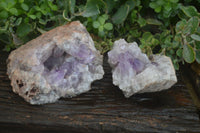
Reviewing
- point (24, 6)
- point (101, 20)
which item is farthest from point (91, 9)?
point (24, 6)

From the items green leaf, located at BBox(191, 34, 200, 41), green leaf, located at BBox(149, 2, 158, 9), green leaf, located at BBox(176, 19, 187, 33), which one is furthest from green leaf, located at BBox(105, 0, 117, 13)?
green leaf, located at BBox(191, 34, 200, 41)

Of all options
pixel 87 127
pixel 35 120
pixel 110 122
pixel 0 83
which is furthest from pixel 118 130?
pixel 0 83

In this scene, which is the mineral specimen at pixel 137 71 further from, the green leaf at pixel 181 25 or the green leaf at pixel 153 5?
the green leaf at pixel 153 5

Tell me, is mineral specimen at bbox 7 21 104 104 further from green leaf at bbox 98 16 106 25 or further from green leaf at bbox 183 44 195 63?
green leaf at bbox 183 44 195 63

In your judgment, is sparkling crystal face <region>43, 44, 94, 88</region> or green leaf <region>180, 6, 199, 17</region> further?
green leaf <region>180, 6, 199, 17</region>

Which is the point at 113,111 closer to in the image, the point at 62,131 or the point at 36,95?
the point at 62,131
